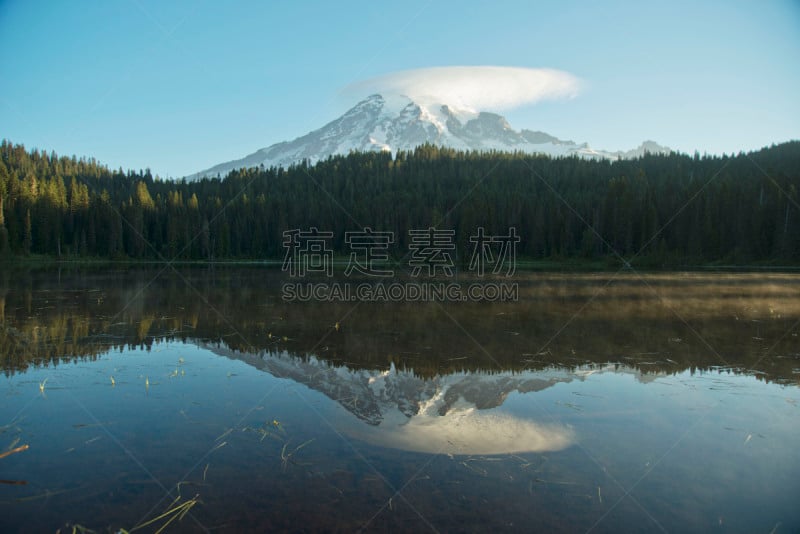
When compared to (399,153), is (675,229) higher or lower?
lower

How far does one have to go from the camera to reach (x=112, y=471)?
6965 millimetres

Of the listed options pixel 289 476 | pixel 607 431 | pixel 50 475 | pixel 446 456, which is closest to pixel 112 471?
pixel 50 475

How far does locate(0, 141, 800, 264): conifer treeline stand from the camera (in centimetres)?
8481

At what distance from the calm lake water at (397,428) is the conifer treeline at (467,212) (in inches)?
2615

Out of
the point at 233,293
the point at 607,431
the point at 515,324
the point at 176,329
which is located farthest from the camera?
the point at 233,293

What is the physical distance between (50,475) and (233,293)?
26.7 meters

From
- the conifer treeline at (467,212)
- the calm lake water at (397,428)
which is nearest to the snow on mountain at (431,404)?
the calm lake water at (397,428)

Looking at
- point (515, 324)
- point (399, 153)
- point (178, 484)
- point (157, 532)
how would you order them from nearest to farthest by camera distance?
point (157, 532)
point (178, 484)
point (515, 324)
point (399, 153)

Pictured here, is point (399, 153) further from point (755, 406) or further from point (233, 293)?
point (755, 406)

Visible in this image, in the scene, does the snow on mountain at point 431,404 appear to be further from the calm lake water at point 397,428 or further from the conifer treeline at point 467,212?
the conifer treeline at point 467,212

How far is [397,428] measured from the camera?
897 centimetres

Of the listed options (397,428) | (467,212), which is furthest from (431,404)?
(467,212)

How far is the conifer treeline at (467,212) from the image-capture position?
8481cm

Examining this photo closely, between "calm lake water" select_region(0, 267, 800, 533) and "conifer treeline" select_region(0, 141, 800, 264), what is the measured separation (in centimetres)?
6642
